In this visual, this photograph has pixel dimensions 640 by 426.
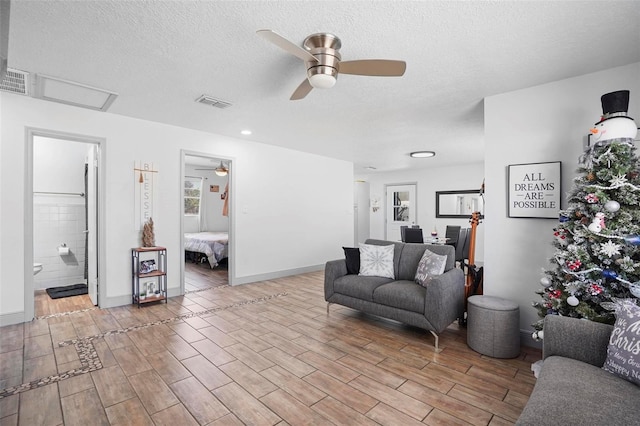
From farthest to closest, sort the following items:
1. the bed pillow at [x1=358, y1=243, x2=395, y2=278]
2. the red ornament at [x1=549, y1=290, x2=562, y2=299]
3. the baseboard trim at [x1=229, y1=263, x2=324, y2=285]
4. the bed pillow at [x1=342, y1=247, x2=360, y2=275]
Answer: the baseboard trim at [x1=229, y1=263, x2=324, y2=285]
the bed pillow at [x1=342, y1=247, x2=360, y2=275]
the bed pillow at [x1=358, y1=243, x2=395, y2=278]
the red ornament at [x1=549, y1=290, x2=562, y2=299]

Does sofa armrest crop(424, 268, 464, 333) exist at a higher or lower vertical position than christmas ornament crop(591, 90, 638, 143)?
lower

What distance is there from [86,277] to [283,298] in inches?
134

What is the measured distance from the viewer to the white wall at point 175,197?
3289 millimetres

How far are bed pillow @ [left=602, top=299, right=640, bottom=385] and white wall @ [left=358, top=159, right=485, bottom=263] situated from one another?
635 centimetres

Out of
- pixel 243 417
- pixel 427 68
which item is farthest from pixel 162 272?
pixel 427 68

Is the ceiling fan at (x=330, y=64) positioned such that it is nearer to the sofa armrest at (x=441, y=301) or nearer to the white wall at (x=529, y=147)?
the white wall at (x=529, y=147)

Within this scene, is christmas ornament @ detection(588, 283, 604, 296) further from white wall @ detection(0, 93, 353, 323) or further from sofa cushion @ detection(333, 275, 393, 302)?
white wall @ detection(0, 93, 353, 323)

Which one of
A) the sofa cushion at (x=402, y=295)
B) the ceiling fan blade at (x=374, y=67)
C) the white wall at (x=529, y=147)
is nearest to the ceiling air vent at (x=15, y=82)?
the ceiling fan blade at (x=374, y=67)

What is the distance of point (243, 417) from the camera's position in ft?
6.12

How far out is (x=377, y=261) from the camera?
12.0 feet

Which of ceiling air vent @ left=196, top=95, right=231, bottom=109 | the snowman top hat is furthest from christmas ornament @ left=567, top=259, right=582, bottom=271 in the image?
ceiling air vent @ left=196, top=95, right=231, bottom=109

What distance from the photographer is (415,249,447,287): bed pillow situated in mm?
3135

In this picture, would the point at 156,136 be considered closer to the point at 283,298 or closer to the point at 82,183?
the point at 82,183

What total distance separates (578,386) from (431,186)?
7552mm
